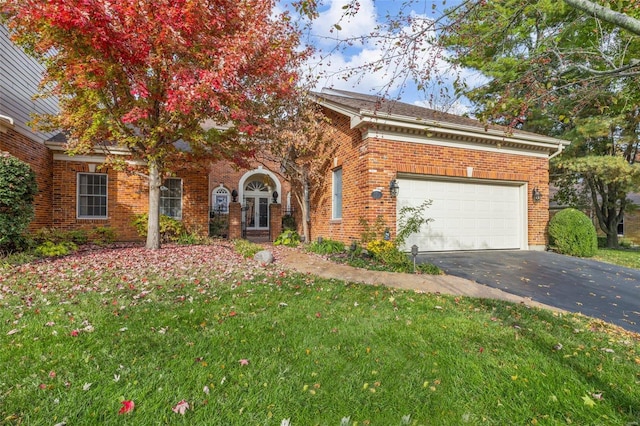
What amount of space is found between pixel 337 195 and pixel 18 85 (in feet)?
Answer: 33.3

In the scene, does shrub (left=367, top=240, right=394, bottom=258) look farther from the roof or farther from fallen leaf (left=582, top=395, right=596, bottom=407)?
fallen leaf (left=582, top=395, right=596, bottom=407)

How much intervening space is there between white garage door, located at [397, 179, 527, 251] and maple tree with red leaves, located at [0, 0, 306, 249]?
4.92 m

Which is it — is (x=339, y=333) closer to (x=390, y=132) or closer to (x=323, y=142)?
(x=390, y=132)

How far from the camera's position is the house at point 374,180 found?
27.6ft

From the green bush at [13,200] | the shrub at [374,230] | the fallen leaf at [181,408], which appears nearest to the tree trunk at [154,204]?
the green bush at [13,200]

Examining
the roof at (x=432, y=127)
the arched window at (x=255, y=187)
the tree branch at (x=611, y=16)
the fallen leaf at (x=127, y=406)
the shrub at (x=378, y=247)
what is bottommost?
the fallen leaf at (x=127, y=406)

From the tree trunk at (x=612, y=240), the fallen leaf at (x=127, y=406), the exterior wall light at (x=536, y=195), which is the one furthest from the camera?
the tree trunk at (x=612, y=240)

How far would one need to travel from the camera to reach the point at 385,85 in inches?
155

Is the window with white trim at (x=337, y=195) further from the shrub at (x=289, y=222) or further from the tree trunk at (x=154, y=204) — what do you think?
the tree trunk at (x=154, y=204)

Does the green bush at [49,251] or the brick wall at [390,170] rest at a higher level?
the brick wall at [390,170]

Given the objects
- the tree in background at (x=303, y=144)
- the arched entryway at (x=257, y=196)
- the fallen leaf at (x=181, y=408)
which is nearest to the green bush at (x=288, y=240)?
the tree in background at (x=303, y=144)

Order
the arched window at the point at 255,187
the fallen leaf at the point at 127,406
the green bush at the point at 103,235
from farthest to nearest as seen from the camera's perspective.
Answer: the arched window at the point at 255,187 → the green bush at the point at 103,235 → the fallen leaf at the point at 127,406

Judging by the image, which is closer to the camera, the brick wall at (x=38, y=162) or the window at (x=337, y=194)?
the brick wall at (x=38, y=162)

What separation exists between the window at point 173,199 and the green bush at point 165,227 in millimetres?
710
